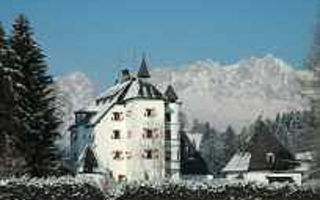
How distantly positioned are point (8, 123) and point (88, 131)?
45.1m

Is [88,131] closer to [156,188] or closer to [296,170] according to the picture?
[296,170]

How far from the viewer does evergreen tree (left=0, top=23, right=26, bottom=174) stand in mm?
55159

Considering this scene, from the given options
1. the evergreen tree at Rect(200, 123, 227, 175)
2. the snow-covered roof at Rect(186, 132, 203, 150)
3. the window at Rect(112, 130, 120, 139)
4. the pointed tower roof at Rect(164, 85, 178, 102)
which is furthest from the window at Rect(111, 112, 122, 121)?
the evergreen tree at Rect(200, 123, 227, 175)

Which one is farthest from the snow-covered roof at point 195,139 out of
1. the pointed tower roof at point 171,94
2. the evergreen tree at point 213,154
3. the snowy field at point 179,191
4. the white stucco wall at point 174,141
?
the snowy field at point 179,191

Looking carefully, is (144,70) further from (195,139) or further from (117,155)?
(195,139)

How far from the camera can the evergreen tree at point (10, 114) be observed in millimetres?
55159

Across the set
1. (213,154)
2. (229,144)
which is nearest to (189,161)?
(213,154)

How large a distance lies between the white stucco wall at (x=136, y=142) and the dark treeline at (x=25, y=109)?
3287 centimetres

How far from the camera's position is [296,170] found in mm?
96188

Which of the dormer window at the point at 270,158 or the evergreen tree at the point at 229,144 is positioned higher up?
the evergreen tree at the point at 229,144

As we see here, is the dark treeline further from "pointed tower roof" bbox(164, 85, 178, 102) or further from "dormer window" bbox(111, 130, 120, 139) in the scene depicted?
"pointed tower roof" bbox(164, 85, 178, 102)

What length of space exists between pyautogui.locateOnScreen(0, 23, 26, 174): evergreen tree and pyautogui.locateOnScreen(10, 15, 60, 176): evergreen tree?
3.24 ft

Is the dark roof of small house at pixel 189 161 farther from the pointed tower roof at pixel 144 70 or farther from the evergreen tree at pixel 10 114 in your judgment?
the evergreen tree at pixel 10 114

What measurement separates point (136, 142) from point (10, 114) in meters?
39.9
